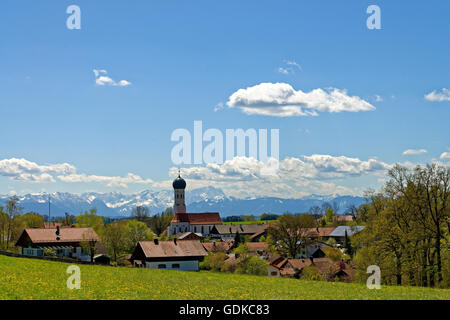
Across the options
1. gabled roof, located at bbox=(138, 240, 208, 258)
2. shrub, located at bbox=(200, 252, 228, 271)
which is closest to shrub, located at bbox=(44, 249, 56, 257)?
gabled roof, located at bbox=(138, 240, 208, 258)

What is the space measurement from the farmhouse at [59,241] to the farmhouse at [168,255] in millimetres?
18781

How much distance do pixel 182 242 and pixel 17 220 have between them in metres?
49.8

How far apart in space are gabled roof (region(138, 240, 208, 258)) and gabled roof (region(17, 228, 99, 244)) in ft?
67.6

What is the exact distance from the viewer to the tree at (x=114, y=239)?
85125 mm

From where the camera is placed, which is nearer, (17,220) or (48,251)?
(48,251)

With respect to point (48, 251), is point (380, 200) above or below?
above

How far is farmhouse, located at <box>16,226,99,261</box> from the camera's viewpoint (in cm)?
8344

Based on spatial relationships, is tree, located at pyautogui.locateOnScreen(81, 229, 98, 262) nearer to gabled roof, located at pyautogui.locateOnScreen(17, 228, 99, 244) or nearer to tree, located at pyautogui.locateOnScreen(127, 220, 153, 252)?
gabled roof, located at pyautogui.locateOnScreen(17, 228, 99, 244)
